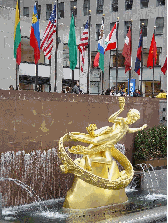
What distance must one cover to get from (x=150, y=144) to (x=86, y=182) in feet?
19.1

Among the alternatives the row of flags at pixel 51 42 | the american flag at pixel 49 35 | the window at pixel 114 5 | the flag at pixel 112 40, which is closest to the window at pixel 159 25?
the window at pixel 114 5

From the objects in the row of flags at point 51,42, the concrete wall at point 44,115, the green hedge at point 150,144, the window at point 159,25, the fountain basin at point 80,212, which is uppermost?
the window at point 159,25

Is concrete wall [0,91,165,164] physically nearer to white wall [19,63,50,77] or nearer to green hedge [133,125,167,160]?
green hedge [133,125,167,160]

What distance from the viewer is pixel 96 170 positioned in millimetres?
12680

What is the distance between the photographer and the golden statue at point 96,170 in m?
12.3

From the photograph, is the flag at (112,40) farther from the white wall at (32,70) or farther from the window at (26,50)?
the white wall at (32,70)

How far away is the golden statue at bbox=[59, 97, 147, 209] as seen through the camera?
12.3 m

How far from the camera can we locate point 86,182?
1234cm

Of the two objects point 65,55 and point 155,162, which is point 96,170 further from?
point 65,55

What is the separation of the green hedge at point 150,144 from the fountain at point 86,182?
348 centimetres

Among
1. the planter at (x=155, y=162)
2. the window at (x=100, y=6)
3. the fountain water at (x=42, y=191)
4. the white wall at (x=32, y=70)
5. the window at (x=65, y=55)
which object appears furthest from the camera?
the window at (x=100, y=6)

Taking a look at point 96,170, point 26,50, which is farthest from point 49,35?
point 26,50

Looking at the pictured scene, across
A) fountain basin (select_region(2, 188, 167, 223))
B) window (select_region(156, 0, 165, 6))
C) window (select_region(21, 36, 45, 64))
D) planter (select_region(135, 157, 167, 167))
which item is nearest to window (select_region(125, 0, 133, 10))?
window (select_region(156, 0, 165, 6))

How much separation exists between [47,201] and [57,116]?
7.68ft
